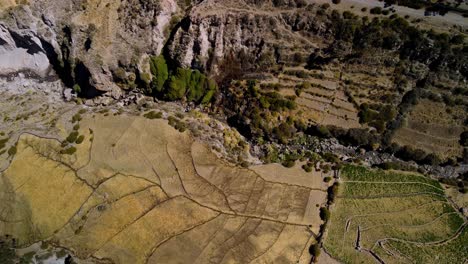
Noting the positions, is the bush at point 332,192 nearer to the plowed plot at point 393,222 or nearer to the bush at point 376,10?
the plowed plot at point 393,222

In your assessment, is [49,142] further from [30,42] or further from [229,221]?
[229,221]

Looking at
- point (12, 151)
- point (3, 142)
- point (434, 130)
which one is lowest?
point (12, 151)

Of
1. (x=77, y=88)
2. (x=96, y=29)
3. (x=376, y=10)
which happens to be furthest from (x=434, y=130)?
(x=77, y=88)

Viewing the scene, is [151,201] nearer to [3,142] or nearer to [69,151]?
[69,151]

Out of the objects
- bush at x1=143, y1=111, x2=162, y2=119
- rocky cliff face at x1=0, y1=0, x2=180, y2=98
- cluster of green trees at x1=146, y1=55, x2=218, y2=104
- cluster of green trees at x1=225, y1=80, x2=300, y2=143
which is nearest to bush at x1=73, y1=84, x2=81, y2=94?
rocky cliff face at x1=0, y1=0, x2=180, y2=98

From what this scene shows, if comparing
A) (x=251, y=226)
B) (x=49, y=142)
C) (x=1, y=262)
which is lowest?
(x=1, y=262)

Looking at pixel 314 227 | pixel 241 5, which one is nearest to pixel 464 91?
pixel 314 227
